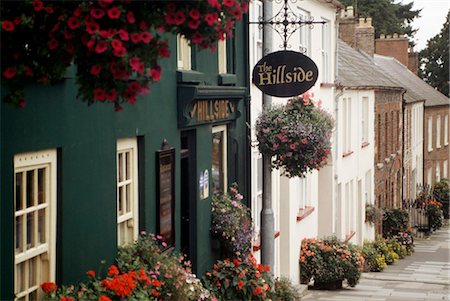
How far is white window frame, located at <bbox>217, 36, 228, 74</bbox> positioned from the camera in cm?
1417

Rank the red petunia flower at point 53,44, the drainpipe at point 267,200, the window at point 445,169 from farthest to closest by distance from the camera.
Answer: the window at point 445,169, the drainpipe at point 267,200, the red petunia flower at point 53,44

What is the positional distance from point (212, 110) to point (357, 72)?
54.3 ft

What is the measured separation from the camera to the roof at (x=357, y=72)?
26.8 metres

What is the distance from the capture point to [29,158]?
25.9 feet

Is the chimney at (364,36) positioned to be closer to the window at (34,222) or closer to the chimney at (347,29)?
the chimney at (347,29)

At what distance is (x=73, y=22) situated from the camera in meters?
5.46

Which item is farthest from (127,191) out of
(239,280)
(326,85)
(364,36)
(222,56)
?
(364,36)

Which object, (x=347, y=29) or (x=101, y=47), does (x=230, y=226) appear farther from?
(x=347, y=29)

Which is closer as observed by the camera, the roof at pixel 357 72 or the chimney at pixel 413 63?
the roof at pixel 357 72

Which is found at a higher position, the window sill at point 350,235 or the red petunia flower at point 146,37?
the red petunia flower at point 146,37

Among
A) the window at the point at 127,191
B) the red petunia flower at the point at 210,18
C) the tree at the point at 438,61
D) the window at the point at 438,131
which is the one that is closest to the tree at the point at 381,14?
the tree at the point at 438,61

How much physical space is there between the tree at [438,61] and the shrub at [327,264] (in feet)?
154

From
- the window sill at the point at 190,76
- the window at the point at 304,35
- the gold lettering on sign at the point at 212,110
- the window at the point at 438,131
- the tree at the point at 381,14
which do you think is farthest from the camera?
the tree at the point at 381,14

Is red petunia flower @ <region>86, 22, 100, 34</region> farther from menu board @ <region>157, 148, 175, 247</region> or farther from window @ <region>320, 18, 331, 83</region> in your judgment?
window @ <region>320, 18, 331, 83</region>
